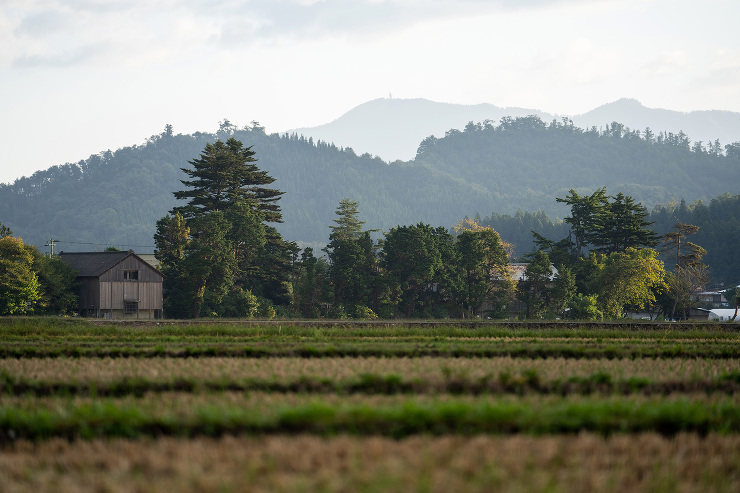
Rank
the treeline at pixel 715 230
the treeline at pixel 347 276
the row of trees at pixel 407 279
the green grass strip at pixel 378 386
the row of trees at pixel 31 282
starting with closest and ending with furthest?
1. the green grass strip at pixel 378 386
2. the row of trees at pixel 31 282
3. the treeline at pixel 347 276
4. the row of trees at pixel 407 279
5. the treeline at pixel 715 230

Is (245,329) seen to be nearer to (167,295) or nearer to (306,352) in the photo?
(306,352)

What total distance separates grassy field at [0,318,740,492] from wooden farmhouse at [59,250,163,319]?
43.7 metres

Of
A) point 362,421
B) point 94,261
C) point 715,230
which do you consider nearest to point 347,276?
point 94,261

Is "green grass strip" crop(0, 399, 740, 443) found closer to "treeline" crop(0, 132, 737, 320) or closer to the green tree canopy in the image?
"treeline" crop(0, 132, 737, 320)

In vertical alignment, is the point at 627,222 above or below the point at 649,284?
above

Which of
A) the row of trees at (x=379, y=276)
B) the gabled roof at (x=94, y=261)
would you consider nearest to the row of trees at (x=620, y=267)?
the row of trees at (x=379, y=276)

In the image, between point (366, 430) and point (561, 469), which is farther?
point (366, 430)

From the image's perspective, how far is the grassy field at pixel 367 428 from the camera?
8.54 metres

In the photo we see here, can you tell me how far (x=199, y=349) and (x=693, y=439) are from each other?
15.6 m

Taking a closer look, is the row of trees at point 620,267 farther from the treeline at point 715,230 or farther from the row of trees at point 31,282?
the row of trees at point 31,282

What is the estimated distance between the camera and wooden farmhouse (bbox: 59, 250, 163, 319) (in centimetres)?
6066

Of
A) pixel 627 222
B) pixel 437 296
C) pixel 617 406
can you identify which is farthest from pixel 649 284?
pixel 617 406

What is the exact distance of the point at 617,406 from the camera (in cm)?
1174

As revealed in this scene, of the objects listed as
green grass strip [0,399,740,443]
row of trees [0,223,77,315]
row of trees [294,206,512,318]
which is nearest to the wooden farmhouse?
row of trees [0,223,77,315]
